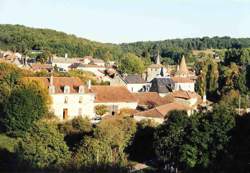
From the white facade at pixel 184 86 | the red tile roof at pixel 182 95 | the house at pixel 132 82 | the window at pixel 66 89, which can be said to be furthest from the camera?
the house at pixel 132 82

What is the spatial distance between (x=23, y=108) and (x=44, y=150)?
1013 cm

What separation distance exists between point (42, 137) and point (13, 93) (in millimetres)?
10612

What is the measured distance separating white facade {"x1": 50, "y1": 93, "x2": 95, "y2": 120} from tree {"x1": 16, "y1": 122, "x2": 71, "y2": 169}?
12713mm

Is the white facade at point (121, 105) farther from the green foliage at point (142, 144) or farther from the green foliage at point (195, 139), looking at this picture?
the green foliage at point (195, 139)

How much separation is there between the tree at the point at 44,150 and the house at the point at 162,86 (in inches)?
1121

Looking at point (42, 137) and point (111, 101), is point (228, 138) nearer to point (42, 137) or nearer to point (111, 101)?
point (42, 137)

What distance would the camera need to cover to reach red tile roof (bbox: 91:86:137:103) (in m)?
47.3

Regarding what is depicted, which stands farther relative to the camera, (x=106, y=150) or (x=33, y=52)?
(x=33, y=52)

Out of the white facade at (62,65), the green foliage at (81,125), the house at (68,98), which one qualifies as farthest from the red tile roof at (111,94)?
the white facade at (62,65)

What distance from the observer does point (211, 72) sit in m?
67.6

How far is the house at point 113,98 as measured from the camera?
4703 centimetres

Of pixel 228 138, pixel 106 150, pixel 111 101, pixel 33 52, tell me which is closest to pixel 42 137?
pixel 106 150

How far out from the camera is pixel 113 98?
4766 cm

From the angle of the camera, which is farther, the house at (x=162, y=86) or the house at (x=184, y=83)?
the house at (x=184, y=83)
